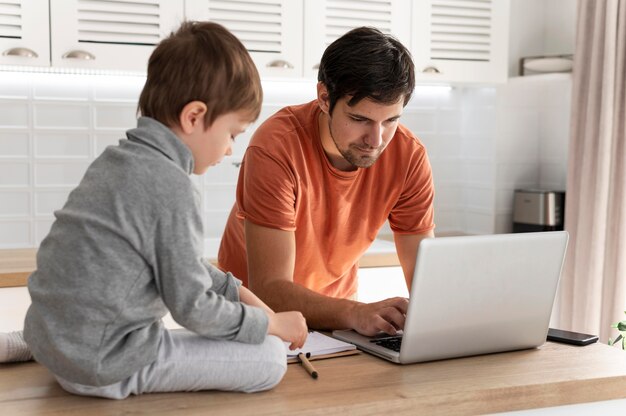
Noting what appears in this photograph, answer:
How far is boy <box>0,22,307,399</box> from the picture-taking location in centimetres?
115

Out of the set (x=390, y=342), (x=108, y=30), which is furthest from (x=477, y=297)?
(x=108, y=30)

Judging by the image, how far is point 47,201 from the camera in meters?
3.58

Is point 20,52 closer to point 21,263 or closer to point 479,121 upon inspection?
point 21,263

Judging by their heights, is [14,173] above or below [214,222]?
above

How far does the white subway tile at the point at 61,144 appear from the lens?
3.56 m

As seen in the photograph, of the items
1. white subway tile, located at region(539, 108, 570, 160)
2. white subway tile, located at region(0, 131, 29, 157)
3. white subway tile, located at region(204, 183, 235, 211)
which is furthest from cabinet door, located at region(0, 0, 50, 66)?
white subway tile, located at region(539, 108, 570, 160)

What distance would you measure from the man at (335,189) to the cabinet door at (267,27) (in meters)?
1.43

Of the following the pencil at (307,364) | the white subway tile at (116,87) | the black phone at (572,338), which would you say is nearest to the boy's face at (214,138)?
the pencil at (307,364)

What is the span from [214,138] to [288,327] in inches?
13.3

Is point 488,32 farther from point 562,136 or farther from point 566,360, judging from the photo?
point 566,360

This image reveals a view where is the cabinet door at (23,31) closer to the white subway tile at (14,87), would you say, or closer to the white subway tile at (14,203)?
the white subway tile at (14,87)

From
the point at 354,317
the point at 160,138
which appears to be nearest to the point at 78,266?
the point at 160,138

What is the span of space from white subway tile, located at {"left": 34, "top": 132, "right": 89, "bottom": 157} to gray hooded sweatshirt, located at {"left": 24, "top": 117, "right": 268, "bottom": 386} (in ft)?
8.24

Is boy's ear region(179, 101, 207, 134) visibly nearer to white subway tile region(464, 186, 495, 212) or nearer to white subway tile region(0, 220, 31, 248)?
white subway tile region(0, 220, 31, 248)
